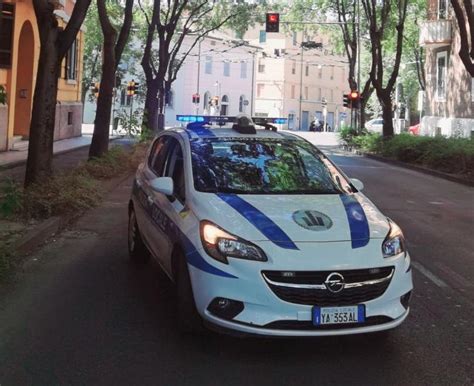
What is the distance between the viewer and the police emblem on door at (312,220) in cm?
471

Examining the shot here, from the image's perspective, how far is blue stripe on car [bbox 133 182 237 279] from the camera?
14.9ft

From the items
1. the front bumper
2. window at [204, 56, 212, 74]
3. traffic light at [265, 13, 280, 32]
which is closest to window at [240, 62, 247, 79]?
window at [204, 56, 212, 74]

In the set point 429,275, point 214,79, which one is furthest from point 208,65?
point 429,275

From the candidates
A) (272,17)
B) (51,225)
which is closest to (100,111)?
(51,225)

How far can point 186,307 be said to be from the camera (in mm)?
4789

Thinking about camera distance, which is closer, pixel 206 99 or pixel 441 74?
pixel 441 74

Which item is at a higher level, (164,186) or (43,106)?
(43,106)

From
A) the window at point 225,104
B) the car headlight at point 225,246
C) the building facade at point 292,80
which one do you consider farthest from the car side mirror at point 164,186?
the building facade at point 292,80

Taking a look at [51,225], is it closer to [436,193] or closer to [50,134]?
[50,134]

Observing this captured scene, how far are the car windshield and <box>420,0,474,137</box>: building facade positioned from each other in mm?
23707

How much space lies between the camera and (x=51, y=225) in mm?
8914

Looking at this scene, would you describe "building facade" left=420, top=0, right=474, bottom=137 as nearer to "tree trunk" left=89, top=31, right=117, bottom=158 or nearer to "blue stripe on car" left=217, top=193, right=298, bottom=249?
"tree trunk" left=89, top=31, right=117, bottom=158

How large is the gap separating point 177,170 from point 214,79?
243ft

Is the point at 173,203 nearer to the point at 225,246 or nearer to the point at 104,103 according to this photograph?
the point at 225,246
